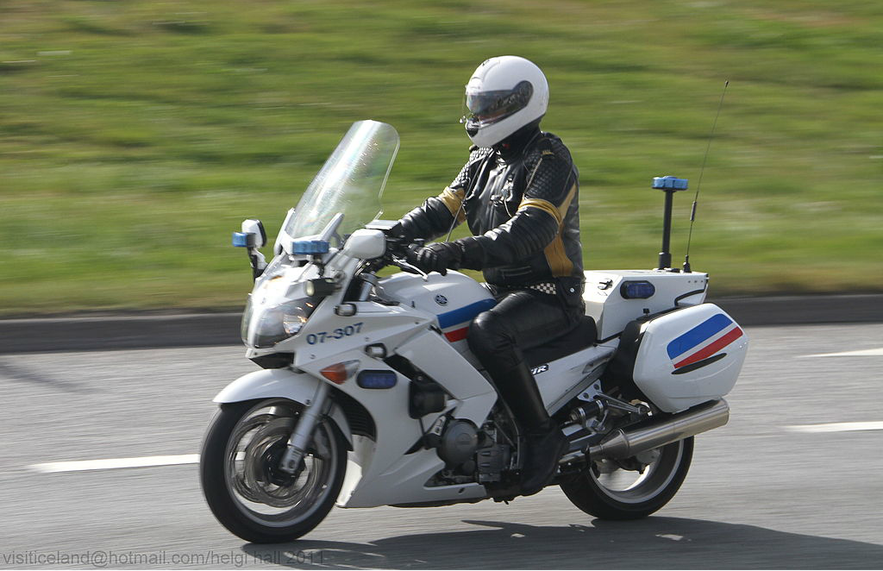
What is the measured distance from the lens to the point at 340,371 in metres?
4.59

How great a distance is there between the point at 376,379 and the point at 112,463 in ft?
6.13

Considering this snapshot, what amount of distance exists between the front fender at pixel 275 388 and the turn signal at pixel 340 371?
0.09 metres

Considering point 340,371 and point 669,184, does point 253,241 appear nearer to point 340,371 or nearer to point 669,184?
point 340,371

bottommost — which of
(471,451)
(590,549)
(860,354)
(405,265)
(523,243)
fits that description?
(590,549)

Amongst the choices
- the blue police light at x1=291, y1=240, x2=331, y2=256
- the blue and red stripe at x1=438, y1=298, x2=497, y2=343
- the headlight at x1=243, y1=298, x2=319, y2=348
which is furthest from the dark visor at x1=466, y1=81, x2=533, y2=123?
the headlight at x1=243, y1=298, x2=319, y2=348

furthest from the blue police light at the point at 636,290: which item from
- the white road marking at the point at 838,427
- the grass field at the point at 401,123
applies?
the grass field at the point at 401,123

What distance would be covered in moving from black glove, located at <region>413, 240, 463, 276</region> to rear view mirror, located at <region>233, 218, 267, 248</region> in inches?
28.6

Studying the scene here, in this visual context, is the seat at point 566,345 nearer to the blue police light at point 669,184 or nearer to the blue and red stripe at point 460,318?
the blue and red stripe at point 460,318

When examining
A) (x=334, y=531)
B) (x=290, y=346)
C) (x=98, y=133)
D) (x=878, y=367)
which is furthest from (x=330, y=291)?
(x=98, y=133)

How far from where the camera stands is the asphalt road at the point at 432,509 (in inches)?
187

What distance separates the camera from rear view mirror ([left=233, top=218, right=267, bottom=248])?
16.1ft

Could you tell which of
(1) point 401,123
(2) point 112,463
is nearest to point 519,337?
(2) point 112,463

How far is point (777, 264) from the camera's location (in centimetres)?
1010

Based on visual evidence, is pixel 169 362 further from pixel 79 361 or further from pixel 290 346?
pixel 290 346
